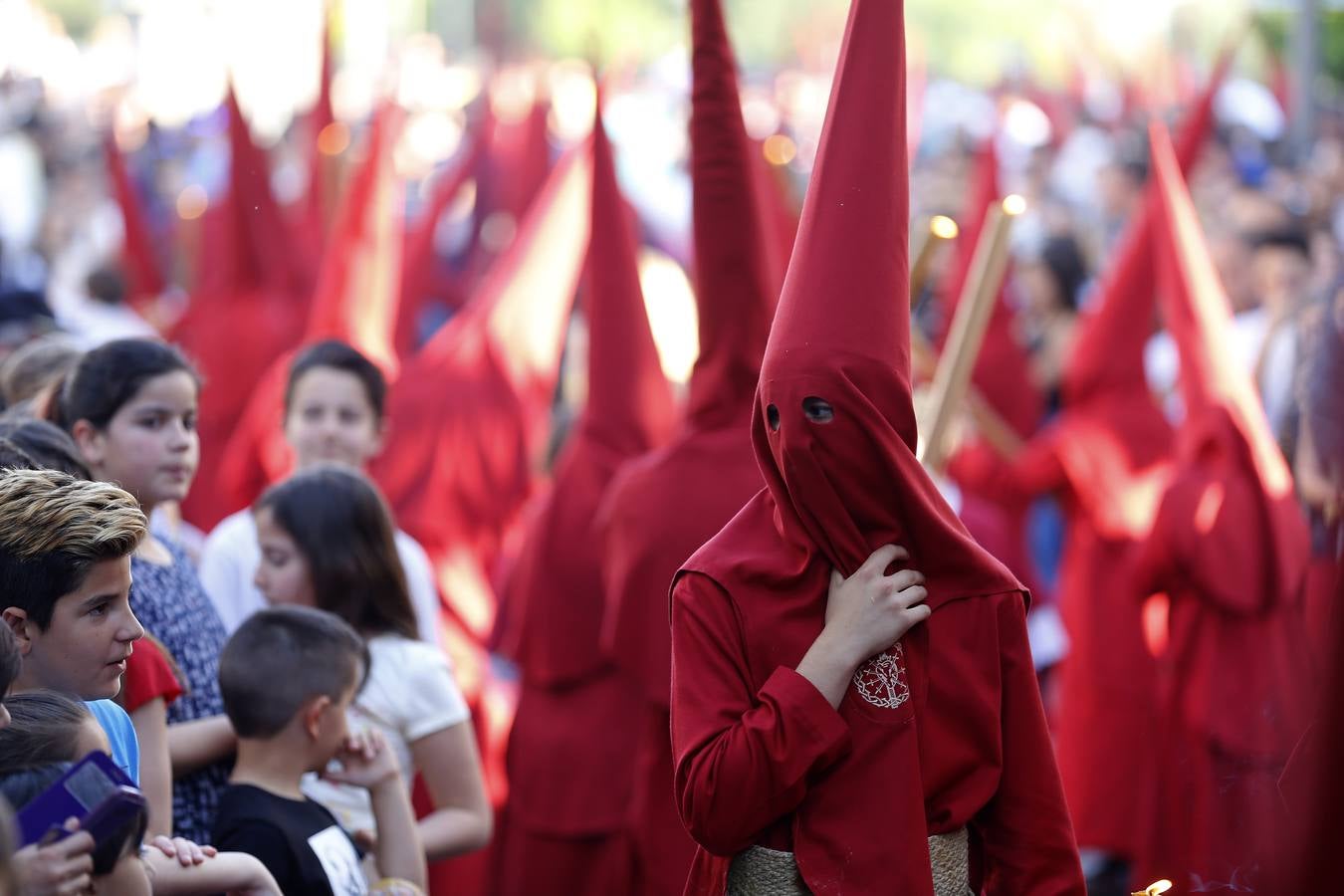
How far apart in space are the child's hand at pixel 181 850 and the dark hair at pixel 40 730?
11.8 inches

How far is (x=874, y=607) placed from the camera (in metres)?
2.37

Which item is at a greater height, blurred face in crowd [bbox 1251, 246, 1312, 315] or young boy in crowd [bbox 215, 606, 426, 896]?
blurred face in crowd [bbox 1251, 246, 1312, 315]

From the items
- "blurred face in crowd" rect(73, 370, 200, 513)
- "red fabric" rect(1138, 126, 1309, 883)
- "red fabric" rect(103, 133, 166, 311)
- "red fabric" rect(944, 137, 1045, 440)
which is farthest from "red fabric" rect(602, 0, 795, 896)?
"red fabric" rect(103, 133, 166, 311)

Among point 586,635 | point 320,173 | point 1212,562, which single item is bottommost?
point 1212,562

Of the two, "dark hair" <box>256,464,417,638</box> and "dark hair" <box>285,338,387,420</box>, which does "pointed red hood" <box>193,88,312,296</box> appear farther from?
"dark hair" <box>256,464,417,638</box>

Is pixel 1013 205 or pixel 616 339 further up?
pixel 1013 205

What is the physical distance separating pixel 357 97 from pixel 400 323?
1251 centimetres

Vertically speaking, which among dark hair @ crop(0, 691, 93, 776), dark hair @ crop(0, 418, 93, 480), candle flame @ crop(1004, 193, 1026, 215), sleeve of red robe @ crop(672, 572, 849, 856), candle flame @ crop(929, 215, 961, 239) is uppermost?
candle flame @ crop(1004, 193, 1026, 215)

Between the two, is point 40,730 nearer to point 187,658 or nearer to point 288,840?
point 288,840

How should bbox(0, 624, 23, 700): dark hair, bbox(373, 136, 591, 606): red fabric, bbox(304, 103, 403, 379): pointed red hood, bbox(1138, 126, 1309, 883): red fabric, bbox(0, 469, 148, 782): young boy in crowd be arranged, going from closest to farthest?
bbox(0, 624, 23, 700): dark hair
bbox(0, 469, 148, 782): young boy in crowd
bbox(1138, 126, 1309, 883): red fabric
bbox(373, 136, 591, 606): red fabric
bbox(304, 103, 403, 379): pointed red hood

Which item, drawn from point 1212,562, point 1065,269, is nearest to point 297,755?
point 1212,562

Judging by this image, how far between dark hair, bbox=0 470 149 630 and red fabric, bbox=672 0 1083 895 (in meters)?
0.89

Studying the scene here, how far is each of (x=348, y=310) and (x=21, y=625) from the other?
9.58 feet

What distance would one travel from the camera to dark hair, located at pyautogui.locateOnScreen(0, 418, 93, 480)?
3.04 metres
